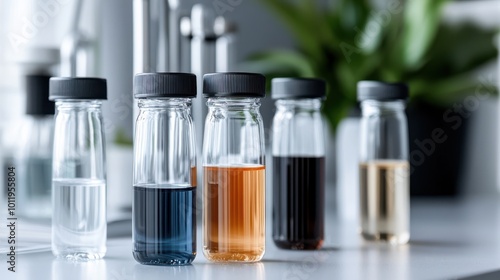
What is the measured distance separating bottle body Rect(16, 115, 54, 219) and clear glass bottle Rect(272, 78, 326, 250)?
500 millimetres

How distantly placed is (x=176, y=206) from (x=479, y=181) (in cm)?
127

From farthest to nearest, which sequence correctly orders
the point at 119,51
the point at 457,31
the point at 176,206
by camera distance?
the point at 457,31, the point at 119,51, the point at 176,206

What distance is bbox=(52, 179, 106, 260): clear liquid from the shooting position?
34.5 inches

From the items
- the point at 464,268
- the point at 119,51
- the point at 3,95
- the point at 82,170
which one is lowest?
the point at 464,268

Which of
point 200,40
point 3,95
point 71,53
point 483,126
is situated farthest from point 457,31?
point 3,95

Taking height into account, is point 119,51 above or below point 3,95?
above

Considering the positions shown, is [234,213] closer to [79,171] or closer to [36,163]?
[79,171]

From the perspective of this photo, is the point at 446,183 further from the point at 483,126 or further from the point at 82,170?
the point at 82,170

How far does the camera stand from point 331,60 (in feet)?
5.64

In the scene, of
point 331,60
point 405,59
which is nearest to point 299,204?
point 405,59

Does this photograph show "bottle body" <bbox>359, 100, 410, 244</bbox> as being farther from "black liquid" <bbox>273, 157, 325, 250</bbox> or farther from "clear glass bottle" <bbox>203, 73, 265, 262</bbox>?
"clear glass bottle" <bbox>203, 73, 265, 262</bbox>

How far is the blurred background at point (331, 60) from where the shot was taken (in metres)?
1.32

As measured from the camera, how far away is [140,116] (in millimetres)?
845

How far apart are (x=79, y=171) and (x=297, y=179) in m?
0.28
